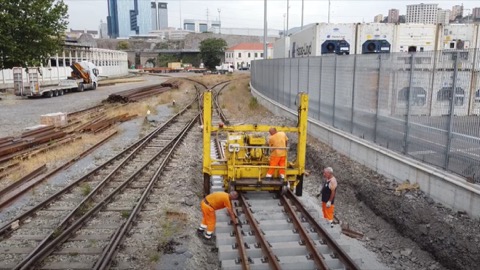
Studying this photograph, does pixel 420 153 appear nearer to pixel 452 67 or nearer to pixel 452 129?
pixel 452 129

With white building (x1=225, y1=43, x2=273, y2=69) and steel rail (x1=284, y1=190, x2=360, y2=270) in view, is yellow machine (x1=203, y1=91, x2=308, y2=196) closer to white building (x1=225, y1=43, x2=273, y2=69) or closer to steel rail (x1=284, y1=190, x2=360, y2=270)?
steel rail (x1=284, y1=190, x2=360, y2=270)

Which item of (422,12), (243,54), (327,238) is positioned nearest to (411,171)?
(327,238)

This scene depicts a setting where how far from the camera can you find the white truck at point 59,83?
35.9 metres

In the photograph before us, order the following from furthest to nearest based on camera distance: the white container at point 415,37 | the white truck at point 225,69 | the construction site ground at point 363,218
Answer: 1. the white truck at point 225,69
2. the white container at point 415,37
3. the construction site ground at point 363,218

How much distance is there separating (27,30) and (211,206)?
31338mm

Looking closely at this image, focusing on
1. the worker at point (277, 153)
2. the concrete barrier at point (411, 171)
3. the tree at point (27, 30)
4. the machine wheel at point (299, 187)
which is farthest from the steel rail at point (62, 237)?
the tree at point (27, 30)

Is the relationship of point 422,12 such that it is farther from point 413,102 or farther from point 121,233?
point 121,233

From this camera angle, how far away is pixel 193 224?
948 centimetres

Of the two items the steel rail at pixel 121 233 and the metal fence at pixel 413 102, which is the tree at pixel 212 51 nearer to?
the metal fence at pixel 413 102

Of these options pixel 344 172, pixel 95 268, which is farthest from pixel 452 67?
pixel 95 268

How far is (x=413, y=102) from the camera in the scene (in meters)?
11.4

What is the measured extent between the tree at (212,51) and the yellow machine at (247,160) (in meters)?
93.5

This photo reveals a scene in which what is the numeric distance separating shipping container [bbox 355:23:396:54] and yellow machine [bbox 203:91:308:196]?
42.4ft

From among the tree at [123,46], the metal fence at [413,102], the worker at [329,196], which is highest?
the tree at [123,46]
